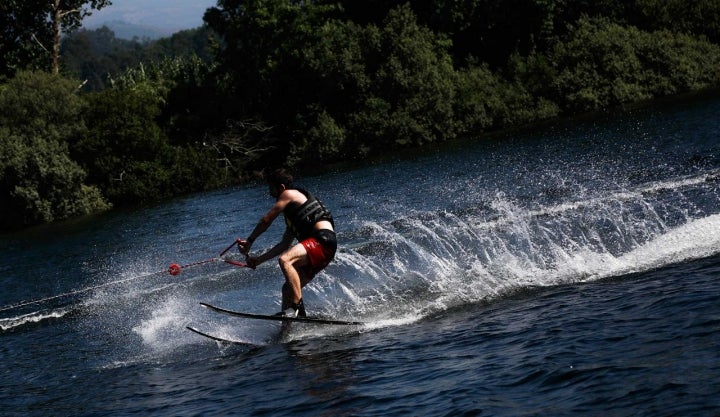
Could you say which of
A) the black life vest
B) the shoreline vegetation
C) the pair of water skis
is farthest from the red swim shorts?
the shoreline vegetation

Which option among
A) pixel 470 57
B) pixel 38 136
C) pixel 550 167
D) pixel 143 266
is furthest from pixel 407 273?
pixel 470 57

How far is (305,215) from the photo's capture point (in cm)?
1198

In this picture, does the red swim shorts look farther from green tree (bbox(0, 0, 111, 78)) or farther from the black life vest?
green tree (bbox(0, 0, 111, 78))

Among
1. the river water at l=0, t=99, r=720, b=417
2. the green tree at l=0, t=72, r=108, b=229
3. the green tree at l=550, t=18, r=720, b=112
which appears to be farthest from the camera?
the green tree at l=550, t=18, r=720, b=112

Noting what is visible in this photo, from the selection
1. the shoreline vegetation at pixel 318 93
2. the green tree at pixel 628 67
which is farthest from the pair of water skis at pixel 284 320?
the green tree at pixel 628 67

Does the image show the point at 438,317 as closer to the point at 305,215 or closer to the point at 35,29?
the point at 305,215

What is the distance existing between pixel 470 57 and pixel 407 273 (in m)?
39.9

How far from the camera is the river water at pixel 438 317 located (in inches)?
343

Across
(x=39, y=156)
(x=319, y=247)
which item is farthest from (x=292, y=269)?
(x=39, y=156)

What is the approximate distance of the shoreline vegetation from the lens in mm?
44250

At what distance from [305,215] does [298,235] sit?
0.32 metres

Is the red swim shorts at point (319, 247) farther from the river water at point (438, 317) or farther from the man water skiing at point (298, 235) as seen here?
the river water at point (438, 317)

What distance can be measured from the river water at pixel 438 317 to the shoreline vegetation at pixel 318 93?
20.8 m

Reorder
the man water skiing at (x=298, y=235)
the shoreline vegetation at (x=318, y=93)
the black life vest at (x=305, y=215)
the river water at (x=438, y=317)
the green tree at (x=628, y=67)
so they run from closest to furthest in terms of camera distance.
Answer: the river water at (x=438, y=317) < the man water skiing at (x=298, y=235) < the black life vest at (x=305, y=215) < the shoreline vegetation at (x=318, y=93) < the green tree at (x=628, y=67)
